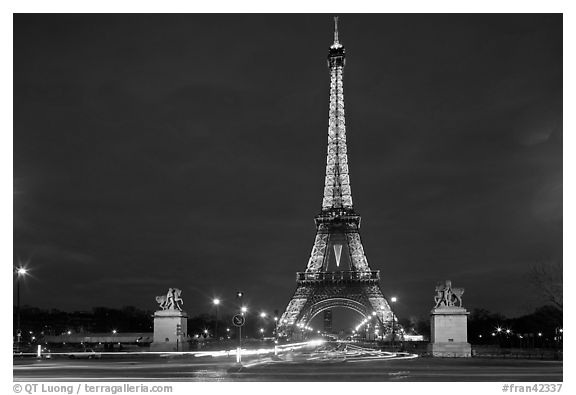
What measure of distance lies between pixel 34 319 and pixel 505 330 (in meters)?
97.7

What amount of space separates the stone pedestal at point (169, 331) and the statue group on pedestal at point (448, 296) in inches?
619

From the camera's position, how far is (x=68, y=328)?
16325 centimetres

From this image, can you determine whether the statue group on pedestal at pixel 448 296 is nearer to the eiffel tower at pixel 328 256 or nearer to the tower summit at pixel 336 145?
the eiffel tower at pixel 328 256

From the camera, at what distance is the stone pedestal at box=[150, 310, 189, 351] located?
4444 cm

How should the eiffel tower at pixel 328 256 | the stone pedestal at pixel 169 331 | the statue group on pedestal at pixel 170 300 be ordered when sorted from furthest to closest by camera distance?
the eiffel tower at pixel 328 256, the statue group on pedestal at pixel 170 300, the stone pedestal at pixel 169 331

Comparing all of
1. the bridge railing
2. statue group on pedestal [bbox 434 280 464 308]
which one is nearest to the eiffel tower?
the bridge railing

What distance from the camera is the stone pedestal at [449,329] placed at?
41.2 meters

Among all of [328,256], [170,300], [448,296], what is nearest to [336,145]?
[328,256]

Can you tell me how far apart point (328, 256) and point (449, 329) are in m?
68.8

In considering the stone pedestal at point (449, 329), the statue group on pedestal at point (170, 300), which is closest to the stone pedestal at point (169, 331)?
the statue group on pedestal at point (170, 300)

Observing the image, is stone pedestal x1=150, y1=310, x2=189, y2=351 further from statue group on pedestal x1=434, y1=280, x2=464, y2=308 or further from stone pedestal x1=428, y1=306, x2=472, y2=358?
statue group on pedestal x1=434, y1=280, x2=464, y2=308
